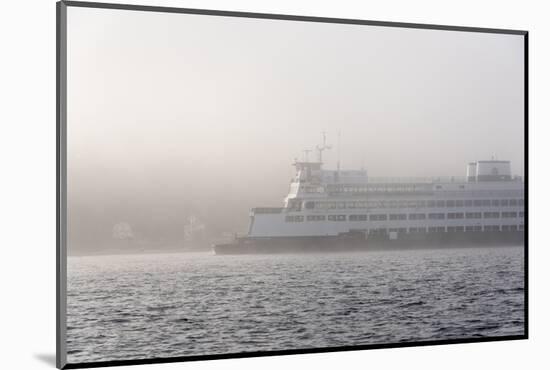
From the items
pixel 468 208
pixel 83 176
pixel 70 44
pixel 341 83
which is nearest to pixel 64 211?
pixel 83 176

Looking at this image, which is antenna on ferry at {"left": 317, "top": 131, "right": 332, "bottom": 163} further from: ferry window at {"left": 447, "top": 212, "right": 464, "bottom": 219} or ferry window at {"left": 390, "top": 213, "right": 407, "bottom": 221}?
ferry window at {"left": 447, "top": 212, "right": 464, "bottom": 219}

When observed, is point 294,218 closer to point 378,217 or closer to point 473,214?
point 378,217

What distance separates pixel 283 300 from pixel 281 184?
0.80 metres

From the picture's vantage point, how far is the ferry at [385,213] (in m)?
7.29

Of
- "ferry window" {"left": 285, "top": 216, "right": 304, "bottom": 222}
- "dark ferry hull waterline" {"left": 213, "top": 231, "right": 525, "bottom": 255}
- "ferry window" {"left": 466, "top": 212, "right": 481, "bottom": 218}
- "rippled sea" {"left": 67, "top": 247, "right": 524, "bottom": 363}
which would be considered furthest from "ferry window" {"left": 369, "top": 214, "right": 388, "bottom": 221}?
"ferry window" {"left": 466, "top": 212, "right": 481, "bottom": 218}

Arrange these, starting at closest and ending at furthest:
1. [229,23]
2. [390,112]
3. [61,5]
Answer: [61,5] → [229,23] → [390,112]

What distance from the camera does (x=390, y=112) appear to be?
7.55 m

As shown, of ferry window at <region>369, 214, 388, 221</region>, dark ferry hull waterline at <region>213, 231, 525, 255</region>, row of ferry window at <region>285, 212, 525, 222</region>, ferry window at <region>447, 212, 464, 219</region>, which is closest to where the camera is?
dark ferry hull waterline at <region>213, 231, 525, 255</region>

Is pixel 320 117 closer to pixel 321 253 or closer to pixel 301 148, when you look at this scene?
pixel 301 148

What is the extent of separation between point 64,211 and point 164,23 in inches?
55.7

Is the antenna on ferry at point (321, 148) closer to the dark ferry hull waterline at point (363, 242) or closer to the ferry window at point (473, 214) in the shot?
the dark ferry hull waterline at point (363, 242)

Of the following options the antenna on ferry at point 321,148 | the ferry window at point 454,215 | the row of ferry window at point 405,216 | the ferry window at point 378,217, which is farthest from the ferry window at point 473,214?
the antenna on ferry at point 321,148

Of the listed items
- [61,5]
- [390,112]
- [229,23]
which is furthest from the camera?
[390,112]

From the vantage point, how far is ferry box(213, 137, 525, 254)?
729 cm
